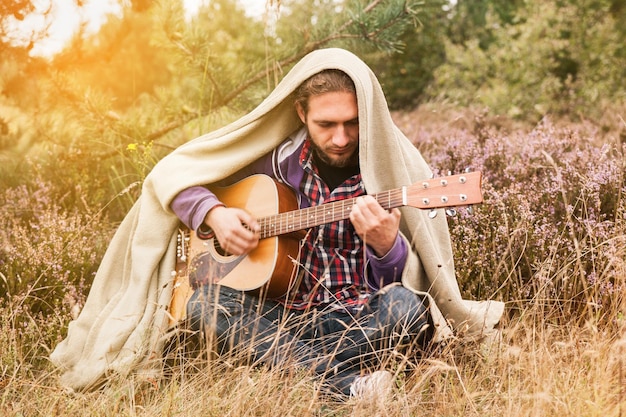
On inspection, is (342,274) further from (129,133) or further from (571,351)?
(129,133)

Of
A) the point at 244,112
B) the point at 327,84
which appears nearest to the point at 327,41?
the point at 244,112

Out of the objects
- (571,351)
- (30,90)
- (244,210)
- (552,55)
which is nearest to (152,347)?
(244,210)

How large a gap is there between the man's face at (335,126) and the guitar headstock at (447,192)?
20.5 inches

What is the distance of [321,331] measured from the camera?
2797mm

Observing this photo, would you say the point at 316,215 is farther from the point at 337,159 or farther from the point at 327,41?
the point at 327,41

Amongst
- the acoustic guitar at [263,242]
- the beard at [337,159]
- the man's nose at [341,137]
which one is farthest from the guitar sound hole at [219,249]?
the man's nose at [341,137]

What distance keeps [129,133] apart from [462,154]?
7.22 ft

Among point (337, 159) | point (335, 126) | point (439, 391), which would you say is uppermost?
point (335, 126)

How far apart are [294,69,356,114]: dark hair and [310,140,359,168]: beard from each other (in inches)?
7.6

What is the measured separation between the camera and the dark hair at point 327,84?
115 inches

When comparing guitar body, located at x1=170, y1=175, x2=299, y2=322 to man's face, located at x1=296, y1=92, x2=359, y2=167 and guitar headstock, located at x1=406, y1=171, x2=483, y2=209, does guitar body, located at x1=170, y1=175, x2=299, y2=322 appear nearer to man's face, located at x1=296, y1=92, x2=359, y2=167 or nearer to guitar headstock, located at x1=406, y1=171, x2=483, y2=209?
man's face, located at x1=296, y1=92, x2=359, y2=167

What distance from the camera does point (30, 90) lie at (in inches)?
176

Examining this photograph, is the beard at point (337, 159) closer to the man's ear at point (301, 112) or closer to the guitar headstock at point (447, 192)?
the man's ear at point (301, 112)

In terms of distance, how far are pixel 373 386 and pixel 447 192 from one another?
72 centimetres
